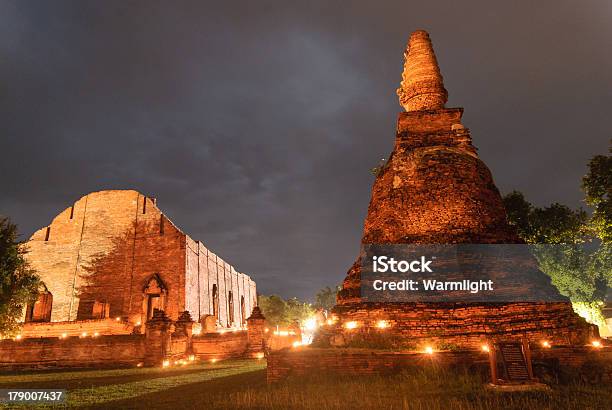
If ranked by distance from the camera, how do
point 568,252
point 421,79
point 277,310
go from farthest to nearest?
point 277,310
point 568,252
point 421,79

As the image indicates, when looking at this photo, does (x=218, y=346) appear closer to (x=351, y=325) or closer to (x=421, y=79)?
(x=351, y=325)

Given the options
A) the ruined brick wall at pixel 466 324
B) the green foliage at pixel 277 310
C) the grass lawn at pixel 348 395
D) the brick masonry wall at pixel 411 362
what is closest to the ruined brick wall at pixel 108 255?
the grass lawn at pixel 348 395

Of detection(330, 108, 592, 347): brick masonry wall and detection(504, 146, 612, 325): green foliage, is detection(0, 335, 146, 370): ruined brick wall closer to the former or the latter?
detection(330, 108, 592, 347): brick masonry wall

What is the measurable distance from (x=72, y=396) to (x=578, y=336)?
36.1 ft

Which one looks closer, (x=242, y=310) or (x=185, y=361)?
(x=185, y=361)

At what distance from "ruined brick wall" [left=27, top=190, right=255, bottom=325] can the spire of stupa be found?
53.4 ft

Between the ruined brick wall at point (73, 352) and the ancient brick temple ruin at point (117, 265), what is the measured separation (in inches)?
217

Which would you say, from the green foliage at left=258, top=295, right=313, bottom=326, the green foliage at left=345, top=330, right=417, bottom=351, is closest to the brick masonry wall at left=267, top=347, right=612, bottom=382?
the green foliage at left=345, top=330, right=417, bottom=351

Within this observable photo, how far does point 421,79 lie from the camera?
15.0 meters

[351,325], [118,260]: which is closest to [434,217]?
[351,325]

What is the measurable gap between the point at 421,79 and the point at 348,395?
1200cm

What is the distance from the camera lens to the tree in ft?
51.5

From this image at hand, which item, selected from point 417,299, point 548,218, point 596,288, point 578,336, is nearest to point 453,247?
point 417,299

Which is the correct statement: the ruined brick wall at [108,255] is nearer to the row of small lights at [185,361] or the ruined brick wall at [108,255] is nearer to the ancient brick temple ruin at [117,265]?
the ancient brick temple ruin at [117,265]
